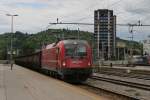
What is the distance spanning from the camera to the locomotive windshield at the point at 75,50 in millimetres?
29125

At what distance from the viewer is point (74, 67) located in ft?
93.6

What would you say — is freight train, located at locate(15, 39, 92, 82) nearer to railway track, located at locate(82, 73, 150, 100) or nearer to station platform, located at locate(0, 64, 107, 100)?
railway track, located at locate(82, 73, 150, 100)

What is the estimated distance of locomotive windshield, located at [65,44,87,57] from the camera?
95.6ft

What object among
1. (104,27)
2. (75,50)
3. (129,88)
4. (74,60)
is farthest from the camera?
(104,27)

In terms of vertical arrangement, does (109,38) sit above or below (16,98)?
above

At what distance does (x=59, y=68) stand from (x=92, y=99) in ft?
42.8

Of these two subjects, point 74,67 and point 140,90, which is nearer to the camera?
point 140,90

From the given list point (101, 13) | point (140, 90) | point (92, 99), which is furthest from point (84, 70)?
point (101, 13)

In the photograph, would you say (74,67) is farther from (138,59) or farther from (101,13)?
(138,59)

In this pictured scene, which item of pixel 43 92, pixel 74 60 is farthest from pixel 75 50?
pixel 43 92

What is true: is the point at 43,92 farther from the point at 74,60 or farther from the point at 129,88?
the point at 74,60

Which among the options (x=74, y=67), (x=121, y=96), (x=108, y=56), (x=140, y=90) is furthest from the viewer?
(x=108, y=56)

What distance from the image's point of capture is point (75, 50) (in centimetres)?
2916

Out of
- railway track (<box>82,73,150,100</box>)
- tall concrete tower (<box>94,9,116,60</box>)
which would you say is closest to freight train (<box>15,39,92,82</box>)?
railway track (<box>82,73,150,100</box>)
